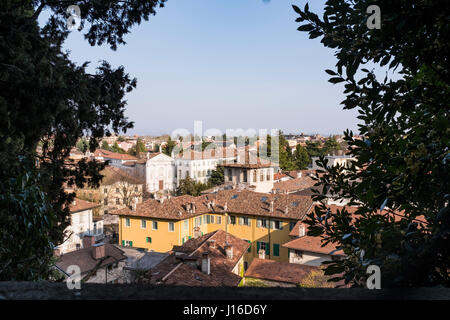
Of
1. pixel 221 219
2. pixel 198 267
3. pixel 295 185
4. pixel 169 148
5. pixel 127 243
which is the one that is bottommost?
pixel 127 243

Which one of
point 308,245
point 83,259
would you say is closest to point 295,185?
point 308,245

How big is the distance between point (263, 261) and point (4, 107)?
1580 centimetres

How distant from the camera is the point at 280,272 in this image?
55.2ft

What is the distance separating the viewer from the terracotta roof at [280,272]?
16.1 m

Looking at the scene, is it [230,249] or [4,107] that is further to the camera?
[230,249]

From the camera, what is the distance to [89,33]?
6836mm

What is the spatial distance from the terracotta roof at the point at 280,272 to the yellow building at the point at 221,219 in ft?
23.5

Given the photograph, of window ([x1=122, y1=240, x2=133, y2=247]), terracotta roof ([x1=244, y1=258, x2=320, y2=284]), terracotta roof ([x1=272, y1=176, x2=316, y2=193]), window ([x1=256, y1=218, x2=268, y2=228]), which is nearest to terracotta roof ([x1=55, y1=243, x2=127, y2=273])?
terracotta roof ([x1=244, y1=258, x2=320, y2=284])

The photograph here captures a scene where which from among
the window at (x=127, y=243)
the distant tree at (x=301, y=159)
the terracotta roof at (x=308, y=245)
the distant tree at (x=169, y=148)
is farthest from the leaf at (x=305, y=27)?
the distant tree at (x=169, y=148)

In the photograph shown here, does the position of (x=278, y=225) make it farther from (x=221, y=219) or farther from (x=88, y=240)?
(x=88, y=240)

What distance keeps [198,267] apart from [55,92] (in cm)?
1101

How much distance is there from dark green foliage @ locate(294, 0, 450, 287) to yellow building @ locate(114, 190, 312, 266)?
2354 cm
